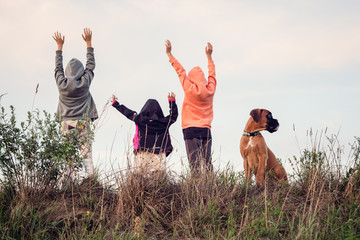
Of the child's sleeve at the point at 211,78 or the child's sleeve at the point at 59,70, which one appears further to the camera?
the child's sleeve at the point at 211,78

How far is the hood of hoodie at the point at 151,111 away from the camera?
9367 millimetres

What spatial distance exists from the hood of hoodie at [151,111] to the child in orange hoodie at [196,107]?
1.82 feet

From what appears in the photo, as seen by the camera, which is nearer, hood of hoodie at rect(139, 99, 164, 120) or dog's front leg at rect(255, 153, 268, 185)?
dog's front leg at rect(255, 153, 268, 185)

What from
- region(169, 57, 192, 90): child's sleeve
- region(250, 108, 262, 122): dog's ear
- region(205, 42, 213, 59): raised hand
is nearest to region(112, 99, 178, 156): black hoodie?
region(169, 57, 192, 90): child's sleeve

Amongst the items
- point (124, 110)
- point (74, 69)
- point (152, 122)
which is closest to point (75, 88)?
point (74, 69)

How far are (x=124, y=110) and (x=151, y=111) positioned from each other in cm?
60

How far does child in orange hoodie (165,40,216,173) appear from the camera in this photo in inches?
368

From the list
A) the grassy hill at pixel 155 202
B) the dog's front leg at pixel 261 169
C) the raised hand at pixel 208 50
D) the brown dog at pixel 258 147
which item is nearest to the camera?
the grassy hill at pixel 155 202

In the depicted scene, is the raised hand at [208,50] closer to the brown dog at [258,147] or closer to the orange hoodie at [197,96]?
the orange hoodie at [197,96]


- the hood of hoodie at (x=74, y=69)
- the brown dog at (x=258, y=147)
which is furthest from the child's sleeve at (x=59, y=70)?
the brown dog at (x=258, y=147)

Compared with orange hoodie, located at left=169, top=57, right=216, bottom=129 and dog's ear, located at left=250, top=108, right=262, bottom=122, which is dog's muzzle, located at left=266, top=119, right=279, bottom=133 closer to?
dog's ear, located at left=250, top=108, right=262, bottom=122

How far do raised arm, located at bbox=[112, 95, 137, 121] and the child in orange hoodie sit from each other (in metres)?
1.13

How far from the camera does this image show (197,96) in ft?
31.1

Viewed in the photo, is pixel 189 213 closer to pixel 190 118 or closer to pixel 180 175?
pixel 180 175
